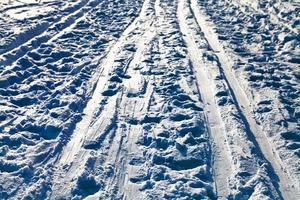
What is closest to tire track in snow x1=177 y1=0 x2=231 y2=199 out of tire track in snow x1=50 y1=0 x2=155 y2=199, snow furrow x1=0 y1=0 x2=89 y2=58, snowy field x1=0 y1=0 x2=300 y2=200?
snowy field x1=0 y1=0 x2=300 y2=200

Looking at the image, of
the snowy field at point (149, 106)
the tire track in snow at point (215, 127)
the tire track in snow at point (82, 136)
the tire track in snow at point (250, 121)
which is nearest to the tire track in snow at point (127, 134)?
the snowy field at point (149, 106)

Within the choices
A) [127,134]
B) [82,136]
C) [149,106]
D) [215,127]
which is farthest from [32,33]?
[215,127]

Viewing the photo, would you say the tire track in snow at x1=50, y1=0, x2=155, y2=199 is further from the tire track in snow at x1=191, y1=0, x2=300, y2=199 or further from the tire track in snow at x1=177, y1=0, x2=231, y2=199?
the tire track in snow at x1=191, y1=0, x2=300, y2=199

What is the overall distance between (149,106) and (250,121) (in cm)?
122

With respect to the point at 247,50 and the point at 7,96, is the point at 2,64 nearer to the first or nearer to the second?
the point at 7,96

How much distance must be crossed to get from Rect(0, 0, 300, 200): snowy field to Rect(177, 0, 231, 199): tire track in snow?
0.05 ft

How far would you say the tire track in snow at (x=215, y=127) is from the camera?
4.24 metres

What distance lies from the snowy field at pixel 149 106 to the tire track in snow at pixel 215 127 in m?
0.01

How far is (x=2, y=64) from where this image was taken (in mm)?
6531

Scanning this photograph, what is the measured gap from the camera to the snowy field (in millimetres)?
4215

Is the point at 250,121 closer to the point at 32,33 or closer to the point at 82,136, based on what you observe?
the point at 82,136

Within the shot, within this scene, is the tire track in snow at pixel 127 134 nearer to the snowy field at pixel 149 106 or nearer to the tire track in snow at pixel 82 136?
the snowy field at pixel 149 106

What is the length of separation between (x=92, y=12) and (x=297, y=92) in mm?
5073

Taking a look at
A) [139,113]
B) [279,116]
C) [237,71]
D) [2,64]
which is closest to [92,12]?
[2,64]
